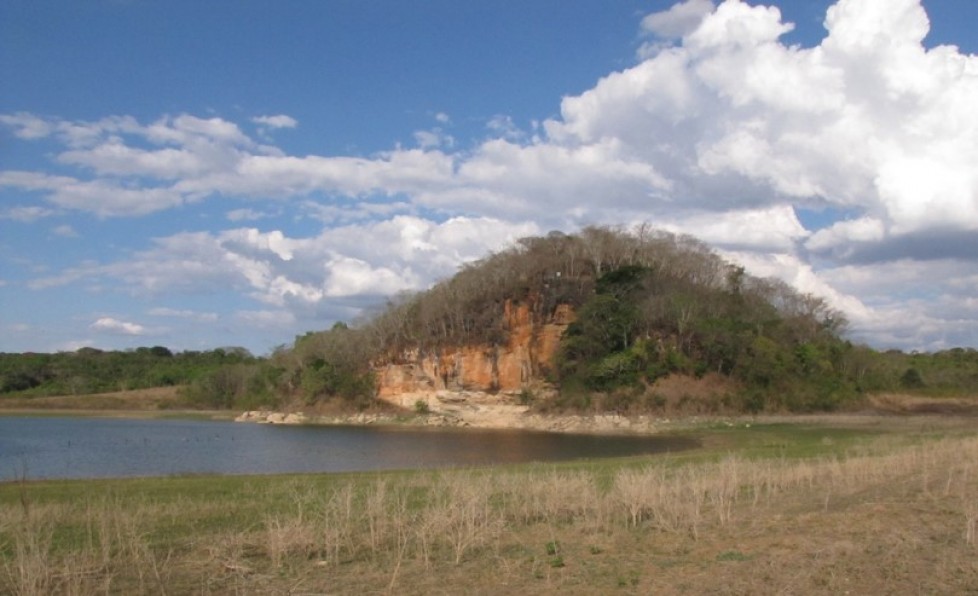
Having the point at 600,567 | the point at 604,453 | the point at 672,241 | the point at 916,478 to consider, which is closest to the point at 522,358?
the point at 672,241

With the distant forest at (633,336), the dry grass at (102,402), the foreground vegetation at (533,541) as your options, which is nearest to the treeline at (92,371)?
the dry grass at (102,402)

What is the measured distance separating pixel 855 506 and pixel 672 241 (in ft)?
309

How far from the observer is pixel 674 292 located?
9338 centimetres

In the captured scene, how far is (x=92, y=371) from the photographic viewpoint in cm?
15475

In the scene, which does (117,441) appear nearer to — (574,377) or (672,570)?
(574,377)

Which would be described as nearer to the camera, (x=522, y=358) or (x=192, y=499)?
(x=192, y=499)

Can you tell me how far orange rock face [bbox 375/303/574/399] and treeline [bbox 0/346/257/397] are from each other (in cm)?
5499

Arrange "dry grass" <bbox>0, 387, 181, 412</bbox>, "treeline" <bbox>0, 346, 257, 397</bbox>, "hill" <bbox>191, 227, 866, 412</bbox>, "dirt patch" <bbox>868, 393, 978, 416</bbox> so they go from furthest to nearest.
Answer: "treeline" <bbox>0, 346, 257, 397</bbox>, "dry grass" <bbox>0, 387, 181, 412</bbox>, "hill" <bbox>191, 227, 866, 412</bbox>, "dirt patch" <bbox>868, 393, 978, 416</bbox>

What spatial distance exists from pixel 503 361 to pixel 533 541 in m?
81.3

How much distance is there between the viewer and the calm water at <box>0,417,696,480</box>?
126 ft

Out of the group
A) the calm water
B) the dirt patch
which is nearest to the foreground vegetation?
the calm water

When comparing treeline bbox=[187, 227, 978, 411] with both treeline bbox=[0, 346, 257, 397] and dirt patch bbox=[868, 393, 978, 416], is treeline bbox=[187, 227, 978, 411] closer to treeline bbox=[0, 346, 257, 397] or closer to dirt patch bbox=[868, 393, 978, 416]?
dirt patch bbox=[868, 393, 978, 416]

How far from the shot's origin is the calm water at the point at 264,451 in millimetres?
38312

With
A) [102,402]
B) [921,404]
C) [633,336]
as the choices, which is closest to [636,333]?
[633,336]
